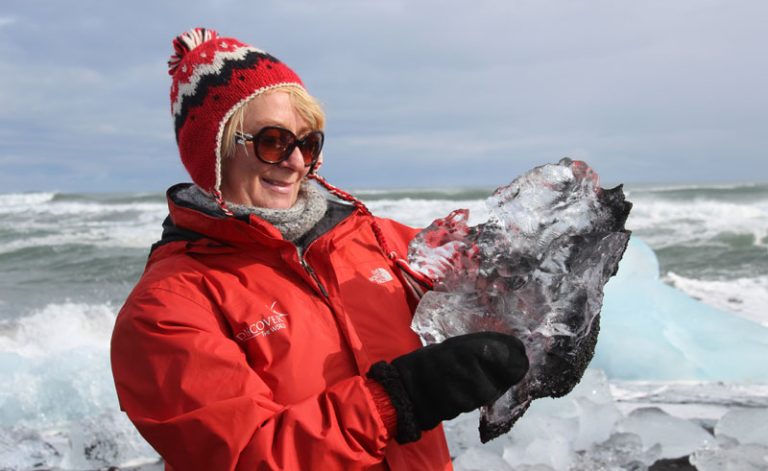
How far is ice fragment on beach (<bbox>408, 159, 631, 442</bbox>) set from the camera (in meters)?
1.78

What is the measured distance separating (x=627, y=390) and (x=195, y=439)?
12.5 feet

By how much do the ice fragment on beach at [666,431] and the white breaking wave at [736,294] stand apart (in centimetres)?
315

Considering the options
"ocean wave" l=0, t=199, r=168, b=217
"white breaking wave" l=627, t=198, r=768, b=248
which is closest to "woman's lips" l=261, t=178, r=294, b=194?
"white breaking wave" l=627, t=198, r=768, b=248

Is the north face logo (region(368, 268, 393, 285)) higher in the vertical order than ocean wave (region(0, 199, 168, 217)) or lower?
higher

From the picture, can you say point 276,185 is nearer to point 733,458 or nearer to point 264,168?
point 264,168

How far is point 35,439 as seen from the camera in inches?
148

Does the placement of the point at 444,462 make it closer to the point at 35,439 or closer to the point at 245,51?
the point at 245,51

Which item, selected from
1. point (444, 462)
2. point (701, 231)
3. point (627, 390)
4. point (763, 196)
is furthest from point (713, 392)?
point (763, 196)

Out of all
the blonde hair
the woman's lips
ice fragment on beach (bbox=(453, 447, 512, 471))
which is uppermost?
the blonde hair

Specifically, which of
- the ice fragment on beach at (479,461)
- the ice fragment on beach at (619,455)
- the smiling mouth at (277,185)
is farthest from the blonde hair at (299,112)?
the ice fragment on beach at (619,455)

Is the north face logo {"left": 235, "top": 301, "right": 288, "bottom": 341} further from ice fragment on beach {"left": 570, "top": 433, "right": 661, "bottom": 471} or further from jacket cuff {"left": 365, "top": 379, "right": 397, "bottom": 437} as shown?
ice fragment on beach {"left": 570, "top": 433, "right": 661, "bottom": 471}

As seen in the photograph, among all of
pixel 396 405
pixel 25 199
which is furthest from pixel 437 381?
pixel 25 199

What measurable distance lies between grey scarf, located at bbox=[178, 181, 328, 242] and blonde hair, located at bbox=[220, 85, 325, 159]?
152 millimetres

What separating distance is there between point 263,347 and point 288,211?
1.41ft
